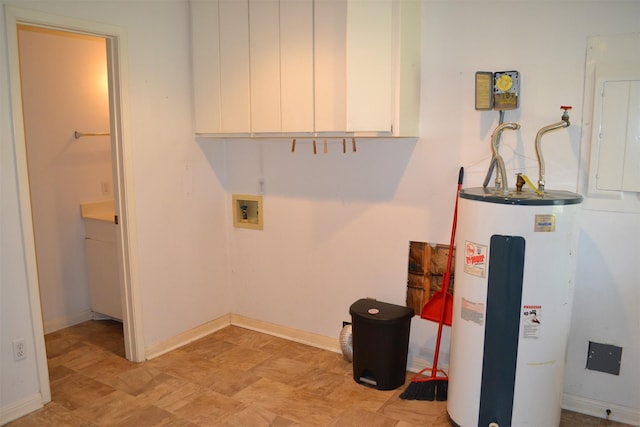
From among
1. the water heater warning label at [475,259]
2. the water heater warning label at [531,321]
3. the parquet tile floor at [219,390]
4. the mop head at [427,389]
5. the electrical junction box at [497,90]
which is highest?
the electrical junction box at [497,90]

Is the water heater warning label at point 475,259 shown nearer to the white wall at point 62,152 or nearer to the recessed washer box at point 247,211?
the recessed washer box at point 247,211

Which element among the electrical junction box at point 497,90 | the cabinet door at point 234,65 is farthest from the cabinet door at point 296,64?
the electrical junction box at point 497,90

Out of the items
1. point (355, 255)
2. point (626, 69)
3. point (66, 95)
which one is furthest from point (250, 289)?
point (626, 69)

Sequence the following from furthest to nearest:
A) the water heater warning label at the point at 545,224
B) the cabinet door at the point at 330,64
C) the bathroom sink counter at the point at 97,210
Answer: the bathroom sink counter at the point at 97,210, the cabinet door at the point at 330,64, the water heater warning label at the point at 545,224

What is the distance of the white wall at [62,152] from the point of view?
11.8 feet

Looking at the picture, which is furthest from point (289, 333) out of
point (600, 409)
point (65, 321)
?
point (600, 409)

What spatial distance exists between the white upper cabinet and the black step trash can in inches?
41.6

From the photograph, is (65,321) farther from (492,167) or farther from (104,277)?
Answer: (492,167)

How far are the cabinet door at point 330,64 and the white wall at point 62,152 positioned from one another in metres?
1.93

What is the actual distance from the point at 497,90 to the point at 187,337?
8.91 ft

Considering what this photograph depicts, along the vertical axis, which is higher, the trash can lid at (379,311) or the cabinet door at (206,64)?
the cabinet door at (206,64)

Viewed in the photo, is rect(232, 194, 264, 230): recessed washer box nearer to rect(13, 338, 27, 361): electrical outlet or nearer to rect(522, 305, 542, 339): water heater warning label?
rect(13, 338, 27, 361): electrical outlet

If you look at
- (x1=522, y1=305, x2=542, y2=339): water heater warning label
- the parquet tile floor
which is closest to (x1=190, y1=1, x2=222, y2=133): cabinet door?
the parquet tile floor

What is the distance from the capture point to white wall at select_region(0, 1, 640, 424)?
2.47 metres
